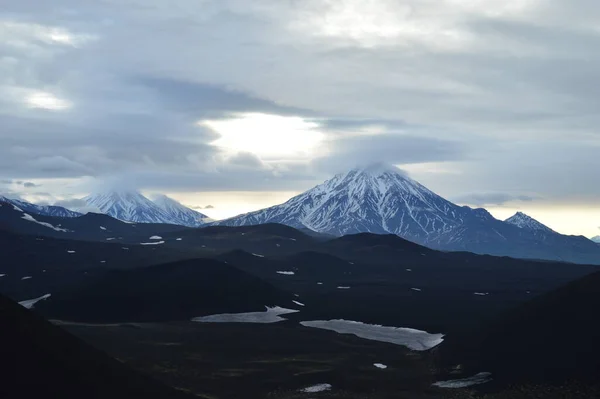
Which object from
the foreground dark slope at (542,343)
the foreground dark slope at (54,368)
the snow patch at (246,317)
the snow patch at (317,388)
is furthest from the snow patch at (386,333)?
the foreground dark slope at (54,368)

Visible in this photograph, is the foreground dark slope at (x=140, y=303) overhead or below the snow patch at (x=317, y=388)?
overhead

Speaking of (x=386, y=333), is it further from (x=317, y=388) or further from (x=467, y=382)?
(x=317, y=388)

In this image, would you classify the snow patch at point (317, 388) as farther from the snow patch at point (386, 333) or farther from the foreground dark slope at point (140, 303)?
the foreground dark slope at point (140, 303)

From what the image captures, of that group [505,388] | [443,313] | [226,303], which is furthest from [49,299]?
[505,388]

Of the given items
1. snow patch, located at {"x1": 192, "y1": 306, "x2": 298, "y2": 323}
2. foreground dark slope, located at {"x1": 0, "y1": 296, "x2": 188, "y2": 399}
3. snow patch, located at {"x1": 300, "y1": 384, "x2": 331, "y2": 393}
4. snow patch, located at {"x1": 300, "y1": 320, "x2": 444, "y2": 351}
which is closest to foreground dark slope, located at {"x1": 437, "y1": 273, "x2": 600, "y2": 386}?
snow patch, located at {"x1": 300, "y1": 320, "x2": 444, "y2": 351}

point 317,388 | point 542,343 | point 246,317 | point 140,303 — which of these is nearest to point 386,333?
point 246,317

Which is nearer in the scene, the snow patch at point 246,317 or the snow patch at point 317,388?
the snow patch at point 317,388
